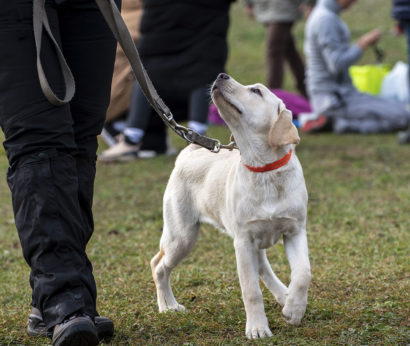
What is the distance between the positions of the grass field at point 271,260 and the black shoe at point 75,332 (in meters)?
0.34

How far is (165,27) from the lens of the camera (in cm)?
745

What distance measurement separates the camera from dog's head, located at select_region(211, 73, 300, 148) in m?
3.10

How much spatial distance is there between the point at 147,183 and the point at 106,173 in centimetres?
77

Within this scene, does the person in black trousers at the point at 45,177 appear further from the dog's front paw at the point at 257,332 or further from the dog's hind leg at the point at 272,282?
the dog's hind leg at the point at 272,282

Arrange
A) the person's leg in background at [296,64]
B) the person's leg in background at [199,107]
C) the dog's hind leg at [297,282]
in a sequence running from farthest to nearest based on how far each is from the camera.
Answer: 1. the person's leg in background at [296,64]
2. the person's leg in background at [199,107]
3. the dog's hind leg at [297,282]

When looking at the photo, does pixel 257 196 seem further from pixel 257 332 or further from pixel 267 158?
pixel 257 332

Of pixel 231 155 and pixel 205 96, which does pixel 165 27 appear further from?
pixel 231 155

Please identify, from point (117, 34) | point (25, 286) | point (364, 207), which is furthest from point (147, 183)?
point (117, 34)

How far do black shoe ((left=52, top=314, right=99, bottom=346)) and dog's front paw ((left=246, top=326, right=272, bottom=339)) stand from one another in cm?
63

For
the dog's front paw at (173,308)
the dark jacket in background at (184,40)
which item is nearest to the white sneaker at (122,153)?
the dark jacket in background at (184,40)

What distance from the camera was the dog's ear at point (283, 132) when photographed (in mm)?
2994

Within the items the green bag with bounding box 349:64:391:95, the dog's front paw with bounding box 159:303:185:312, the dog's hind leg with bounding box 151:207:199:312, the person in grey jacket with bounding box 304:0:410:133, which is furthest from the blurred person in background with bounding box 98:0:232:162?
the dog's front paw with bounding box 159:303:185:312

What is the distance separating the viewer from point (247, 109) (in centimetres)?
312

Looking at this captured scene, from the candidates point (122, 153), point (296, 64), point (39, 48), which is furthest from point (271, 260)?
point (296, 64)
